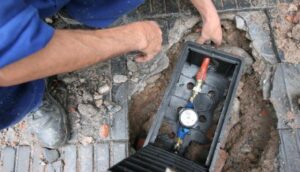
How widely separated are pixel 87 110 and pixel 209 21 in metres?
0.84

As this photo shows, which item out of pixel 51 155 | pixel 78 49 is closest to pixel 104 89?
pixel 51 155

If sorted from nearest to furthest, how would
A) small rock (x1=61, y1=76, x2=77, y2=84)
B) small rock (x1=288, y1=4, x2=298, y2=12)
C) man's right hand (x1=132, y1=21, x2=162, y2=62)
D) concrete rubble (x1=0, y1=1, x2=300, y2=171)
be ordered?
man's right hand (x1=132, y1=21, x2=162, y2=62)
concrete rubble (x1=0, y1=1, x2=300, y2=171)
small rock (x1=61, y1=76, x2=77, y2=84)
small rock (x1=288, y1=4, x2=298, y2=12)

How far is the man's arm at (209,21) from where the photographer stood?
2.02 meters

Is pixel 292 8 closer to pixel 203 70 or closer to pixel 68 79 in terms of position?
pixel 203 70

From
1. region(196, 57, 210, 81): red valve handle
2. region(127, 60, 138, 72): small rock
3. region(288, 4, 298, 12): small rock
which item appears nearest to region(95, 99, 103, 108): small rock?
region(127, 60, 138, 72): small rock

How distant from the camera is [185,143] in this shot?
193cm

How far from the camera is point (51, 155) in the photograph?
6.57 ft

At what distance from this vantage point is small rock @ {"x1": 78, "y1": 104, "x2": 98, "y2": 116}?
2039 mm

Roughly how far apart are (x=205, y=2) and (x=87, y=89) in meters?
0.82

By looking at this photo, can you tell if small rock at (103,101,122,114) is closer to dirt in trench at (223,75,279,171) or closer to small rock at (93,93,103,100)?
small rock at (93,93,103,100)

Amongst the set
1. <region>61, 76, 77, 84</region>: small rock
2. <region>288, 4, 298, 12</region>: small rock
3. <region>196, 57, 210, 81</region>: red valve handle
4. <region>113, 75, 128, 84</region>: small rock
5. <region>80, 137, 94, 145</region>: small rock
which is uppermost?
<region>288, 4, 298, 12</region>: small rock

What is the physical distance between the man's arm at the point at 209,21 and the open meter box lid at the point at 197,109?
19cm

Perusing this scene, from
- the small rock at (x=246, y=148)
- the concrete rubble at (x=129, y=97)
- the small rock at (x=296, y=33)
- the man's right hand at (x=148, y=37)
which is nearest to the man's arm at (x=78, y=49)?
the man's right hand at (x=148, y=37)

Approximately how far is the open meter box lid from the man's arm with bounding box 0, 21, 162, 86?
→ 0.90 feet
